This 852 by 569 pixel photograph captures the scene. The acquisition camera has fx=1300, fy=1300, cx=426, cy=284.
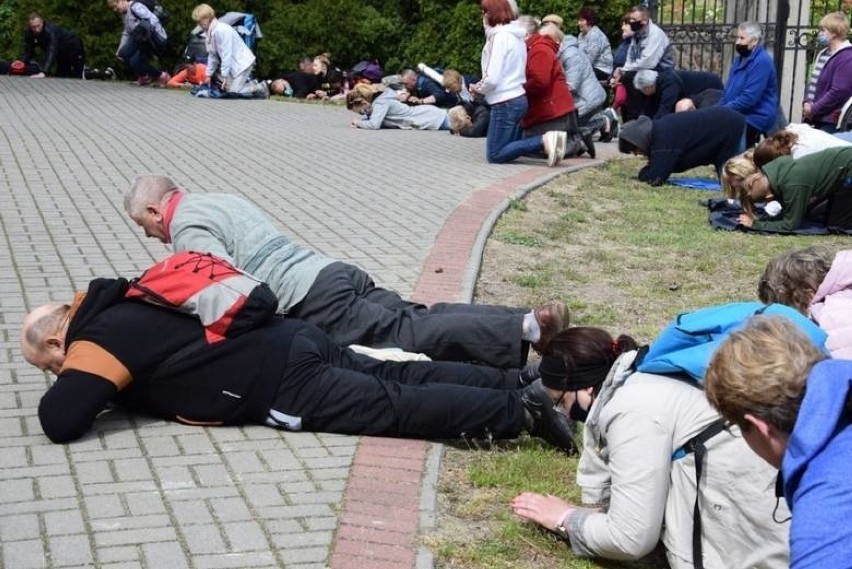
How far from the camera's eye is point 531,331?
578 cm

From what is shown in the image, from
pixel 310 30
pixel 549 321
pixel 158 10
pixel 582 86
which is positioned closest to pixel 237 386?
pixel 549 321

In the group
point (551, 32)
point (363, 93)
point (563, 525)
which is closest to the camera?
point (563, 525)

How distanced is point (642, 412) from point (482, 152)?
973cm

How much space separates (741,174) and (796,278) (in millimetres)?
4627

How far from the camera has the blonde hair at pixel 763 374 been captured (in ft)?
8.60

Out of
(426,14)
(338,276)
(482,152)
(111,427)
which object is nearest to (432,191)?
(482,152)

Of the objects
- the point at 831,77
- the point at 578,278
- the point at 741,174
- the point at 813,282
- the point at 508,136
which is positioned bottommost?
the point at 578,278

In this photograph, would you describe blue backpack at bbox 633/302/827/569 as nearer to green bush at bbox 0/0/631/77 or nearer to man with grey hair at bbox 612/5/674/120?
man with grey hair at bbox 612/5/674/120

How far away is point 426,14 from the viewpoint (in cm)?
2177

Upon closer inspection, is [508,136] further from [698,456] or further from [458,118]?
[698,456]

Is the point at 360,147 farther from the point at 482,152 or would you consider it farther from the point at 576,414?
the point at 576,414

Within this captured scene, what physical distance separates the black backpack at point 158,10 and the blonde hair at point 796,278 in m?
16.7

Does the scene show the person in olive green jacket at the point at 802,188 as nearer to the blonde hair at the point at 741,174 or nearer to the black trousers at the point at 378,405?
the blonde hair at the point at 741,174

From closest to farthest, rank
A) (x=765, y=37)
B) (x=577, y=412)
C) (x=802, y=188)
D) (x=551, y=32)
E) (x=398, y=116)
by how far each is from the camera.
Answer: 1. (x=577, y=412)
2. (x=802, y=188)
3. (x=551, y=32)
4. (x=398, y=116)
5. (x=765, y=37)
